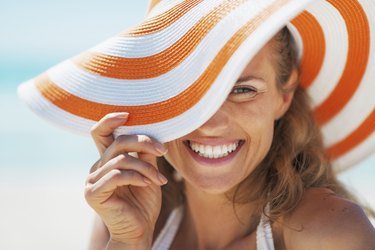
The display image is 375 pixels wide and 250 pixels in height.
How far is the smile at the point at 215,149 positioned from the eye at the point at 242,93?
17cm

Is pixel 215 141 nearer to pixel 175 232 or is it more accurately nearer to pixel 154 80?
pixel 154 80

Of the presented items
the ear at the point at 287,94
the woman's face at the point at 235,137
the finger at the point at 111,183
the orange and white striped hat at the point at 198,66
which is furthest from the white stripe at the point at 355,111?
the finger at the point at 111,183

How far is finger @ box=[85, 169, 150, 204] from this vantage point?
2363 millimetres

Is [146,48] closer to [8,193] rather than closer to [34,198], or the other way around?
[34,198]

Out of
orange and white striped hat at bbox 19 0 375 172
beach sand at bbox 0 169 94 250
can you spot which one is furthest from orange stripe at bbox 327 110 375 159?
beach sand at bbox 0 169 94 250

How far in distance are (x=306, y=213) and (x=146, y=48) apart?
832 millimetres

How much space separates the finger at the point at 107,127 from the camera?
234cm

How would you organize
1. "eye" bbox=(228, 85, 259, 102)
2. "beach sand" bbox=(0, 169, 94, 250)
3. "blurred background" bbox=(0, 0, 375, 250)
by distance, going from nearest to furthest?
"eye" bbox=(228, 85, 259, 102) → "beach sand" bbox=(0, 169, 94, 250) → "blurred background" bbox=(0, 0, 375, 250)

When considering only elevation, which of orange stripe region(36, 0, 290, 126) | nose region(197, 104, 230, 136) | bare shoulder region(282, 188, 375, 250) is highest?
orange stripe region(36, 0, 290, 126)

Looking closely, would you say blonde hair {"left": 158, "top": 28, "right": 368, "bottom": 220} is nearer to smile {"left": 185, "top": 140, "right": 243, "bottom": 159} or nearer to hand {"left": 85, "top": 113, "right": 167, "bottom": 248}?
smile {"left": 185, "top": 140, "right": 243, "bottom": 159}

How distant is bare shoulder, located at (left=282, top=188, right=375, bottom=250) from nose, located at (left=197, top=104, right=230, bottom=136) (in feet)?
1.43

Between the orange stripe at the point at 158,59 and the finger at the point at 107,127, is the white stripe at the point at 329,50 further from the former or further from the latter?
the finger at the point at 107,127

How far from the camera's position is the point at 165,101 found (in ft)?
7.51

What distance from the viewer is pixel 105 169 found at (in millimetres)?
2408
